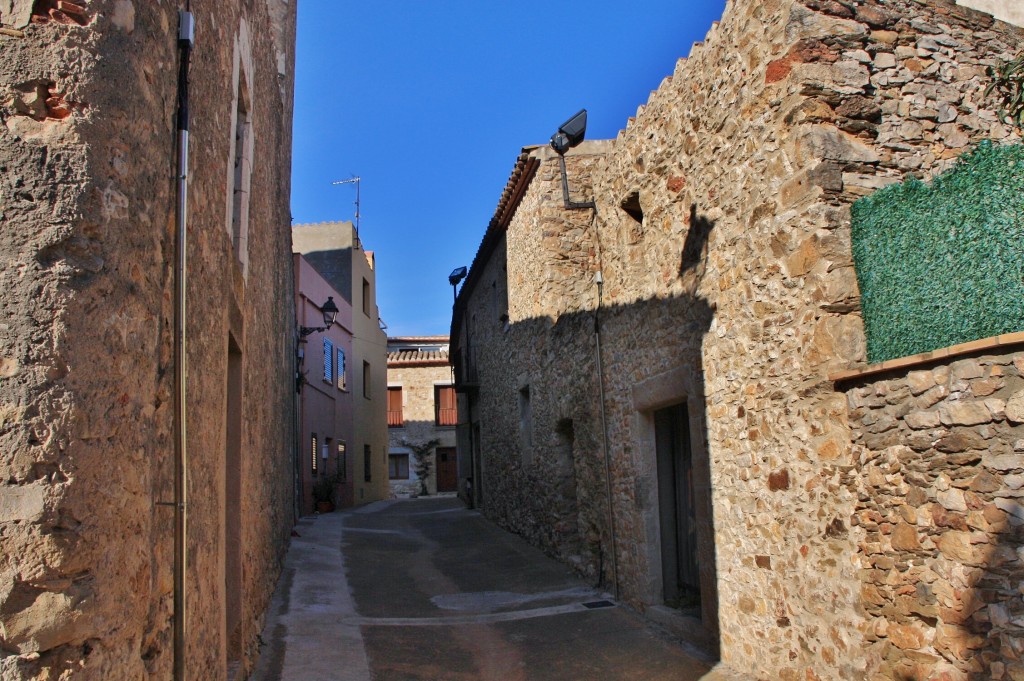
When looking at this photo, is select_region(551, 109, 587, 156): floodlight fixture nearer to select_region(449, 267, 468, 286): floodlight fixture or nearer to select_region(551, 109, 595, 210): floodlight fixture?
select_region(551, 109, 595, 210): floodlight fixture

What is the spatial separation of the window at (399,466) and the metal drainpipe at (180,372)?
30.8 metres

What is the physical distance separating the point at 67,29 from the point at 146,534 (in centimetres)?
149

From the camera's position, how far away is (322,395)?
60.3 ft

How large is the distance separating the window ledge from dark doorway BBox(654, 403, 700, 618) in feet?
9.04

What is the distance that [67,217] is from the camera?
2.30 meters

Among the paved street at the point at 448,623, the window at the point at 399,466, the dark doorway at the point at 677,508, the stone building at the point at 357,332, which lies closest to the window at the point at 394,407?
the window at the point at 399,466

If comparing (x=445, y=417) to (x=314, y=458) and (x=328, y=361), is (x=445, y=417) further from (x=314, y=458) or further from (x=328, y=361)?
(x=314, y=458)

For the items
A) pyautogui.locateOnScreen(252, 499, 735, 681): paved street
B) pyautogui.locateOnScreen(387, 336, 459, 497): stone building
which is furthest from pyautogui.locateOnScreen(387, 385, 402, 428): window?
pyautogui.locateOnScreen(252, 499, 735, 681): paved street

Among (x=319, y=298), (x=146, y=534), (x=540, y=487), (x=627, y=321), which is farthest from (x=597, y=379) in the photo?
(x=319, y=298)

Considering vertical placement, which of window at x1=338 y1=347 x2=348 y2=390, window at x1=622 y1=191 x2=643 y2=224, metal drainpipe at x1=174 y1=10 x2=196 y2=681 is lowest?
metal drainpipe at x1=174 y1=10 x2=196 y2=681

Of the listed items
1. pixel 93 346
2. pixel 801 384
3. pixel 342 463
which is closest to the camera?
pixel 93 346

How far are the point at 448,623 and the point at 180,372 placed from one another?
5477 millimetres

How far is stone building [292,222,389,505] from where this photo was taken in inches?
894

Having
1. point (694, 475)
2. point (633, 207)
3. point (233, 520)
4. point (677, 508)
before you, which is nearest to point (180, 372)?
point (233, 520)
